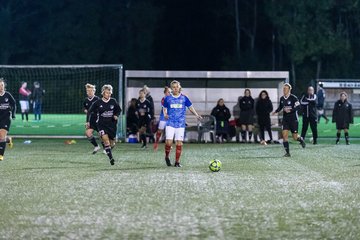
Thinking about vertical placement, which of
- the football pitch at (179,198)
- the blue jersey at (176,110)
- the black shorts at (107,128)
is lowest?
the football pitch at (179,198)

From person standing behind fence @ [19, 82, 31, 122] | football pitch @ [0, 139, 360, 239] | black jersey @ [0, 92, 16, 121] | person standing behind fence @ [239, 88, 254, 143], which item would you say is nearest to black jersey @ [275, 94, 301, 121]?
football pitch @ [0, 139, 360, 239]

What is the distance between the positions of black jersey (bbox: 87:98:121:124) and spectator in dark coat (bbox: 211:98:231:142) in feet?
32.4

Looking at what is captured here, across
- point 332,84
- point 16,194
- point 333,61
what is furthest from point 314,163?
point 333,61

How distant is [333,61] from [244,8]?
381 inches

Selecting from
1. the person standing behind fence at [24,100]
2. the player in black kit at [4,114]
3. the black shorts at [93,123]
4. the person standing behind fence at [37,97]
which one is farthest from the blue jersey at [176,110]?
the person standing behind fence at [24,100]

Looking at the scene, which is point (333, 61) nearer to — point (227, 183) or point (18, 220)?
point (227, 183)

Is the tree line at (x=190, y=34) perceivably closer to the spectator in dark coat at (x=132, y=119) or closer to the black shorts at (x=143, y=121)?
the spectator in dark coat at (x=132, y=119)

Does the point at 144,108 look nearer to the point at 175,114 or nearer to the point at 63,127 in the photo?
the point at 175,114

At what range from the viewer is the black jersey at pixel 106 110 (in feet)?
63.9

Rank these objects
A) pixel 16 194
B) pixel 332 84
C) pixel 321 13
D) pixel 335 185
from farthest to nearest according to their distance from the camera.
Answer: pixel 321 13, pixel 332 84, pixel 335 185, pixel 16 194

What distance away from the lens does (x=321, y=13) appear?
6284 centimetres

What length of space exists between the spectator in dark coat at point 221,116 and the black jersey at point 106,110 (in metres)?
9.89

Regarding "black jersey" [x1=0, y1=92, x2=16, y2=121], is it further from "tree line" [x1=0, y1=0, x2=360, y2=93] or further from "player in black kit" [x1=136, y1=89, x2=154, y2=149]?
"tree line" [x1=0, y1=0, x2=360, y2=93]

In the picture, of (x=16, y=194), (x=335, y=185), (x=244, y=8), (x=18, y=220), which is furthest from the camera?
(x=244, y=8)
